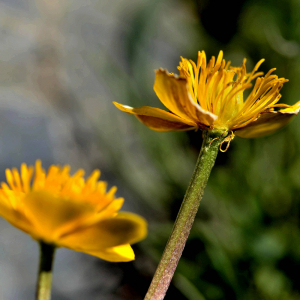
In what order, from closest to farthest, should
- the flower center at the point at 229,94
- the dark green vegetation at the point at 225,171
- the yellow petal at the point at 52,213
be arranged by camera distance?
the yellow petal at the point at 52,213 < the flower center at the point at 229,94 < the dark green vegetation at the point at 225,171

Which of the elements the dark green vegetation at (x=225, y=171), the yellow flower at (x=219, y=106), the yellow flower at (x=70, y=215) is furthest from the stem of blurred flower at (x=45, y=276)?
the dark green vegetation at (x=225, y=171)

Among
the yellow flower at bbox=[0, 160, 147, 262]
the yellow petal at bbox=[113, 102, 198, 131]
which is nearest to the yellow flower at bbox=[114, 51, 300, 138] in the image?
the yellow petal at bbox=[113, 102, 198, 131]

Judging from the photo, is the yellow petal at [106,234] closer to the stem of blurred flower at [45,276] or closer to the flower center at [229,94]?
the stem of blurred flower at [45,276]

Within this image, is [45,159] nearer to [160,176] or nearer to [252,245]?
[160,176]

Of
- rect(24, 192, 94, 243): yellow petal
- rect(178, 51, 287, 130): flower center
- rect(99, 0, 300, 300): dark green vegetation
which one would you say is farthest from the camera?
rect(99, 0, 300, 300): dark green vegetation

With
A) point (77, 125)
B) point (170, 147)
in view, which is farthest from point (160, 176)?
point (77, 125)

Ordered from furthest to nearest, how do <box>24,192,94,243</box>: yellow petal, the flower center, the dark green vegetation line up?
the dark green vegetation, the flower center, <box>24,192,94,243</box>: yellow petal

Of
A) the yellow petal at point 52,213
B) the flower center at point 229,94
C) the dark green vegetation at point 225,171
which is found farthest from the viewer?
the dark green vegetation at point 225,171

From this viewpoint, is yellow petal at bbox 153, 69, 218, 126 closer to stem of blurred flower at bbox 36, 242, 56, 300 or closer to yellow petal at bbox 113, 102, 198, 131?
yellow petal at bbox 113, 102, 198, 131
